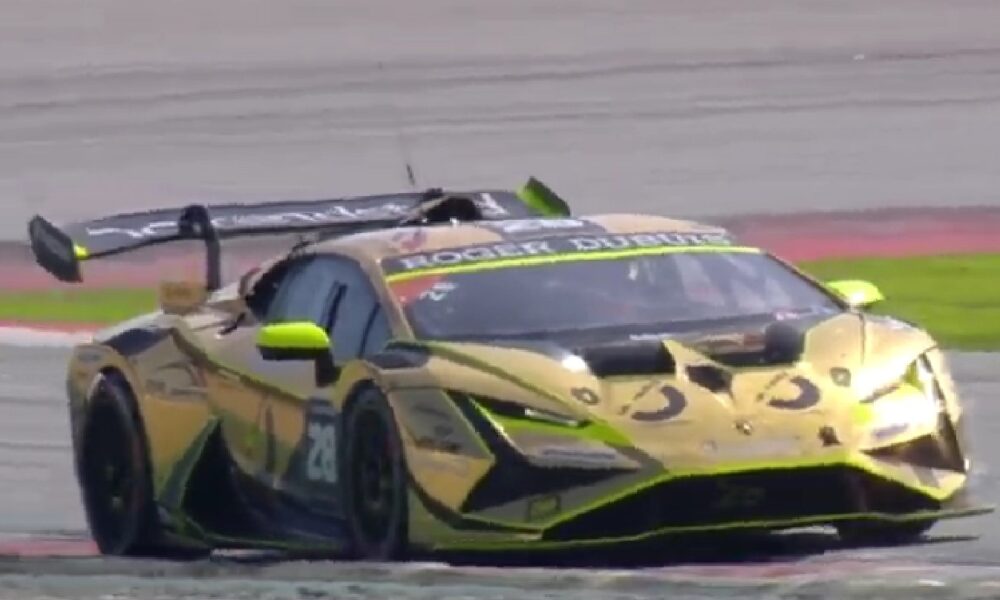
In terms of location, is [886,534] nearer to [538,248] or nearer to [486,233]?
[538,248]

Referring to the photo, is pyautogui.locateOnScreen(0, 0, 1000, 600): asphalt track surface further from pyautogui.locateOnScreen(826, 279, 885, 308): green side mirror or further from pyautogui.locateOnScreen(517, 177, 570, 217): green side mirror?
pyautogui.locateOnScreen(826, 279, 885, 308): green side mirror

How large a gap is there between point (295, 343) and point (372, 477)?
→ 0.55 metres

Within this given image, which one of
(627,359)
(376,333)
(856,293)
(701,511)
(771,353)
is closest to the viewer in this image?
(701,511)

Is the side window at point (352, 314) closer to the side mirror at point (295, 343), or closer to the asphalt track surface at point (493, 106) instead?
the side mirror at point (295, 343)

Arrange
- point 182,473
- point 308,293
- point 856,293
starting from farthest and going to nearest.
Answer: point 182,473 → point 308,293 → point 856,293

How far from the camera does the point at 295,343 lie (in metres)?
9.21

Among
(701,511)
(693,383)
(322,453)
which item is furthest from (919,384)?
(322,453)

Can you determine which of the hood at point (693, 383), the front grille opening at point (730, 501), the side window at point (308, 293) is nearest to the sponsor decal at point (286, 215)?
the side window at point (308, 293)

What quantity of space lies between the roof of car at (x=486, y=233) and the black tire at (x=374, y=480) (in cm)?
95

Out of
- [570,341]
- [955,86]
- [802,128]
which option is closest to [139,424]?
[570,341]

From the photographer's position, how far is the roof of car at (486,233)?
984 cm

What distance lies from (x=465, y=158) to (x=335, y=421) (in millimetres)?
20430

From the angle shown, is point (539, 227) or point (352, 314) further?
Result: point (539, 227)

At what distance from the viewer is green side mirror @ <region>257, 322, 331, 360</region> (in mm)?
9211
